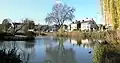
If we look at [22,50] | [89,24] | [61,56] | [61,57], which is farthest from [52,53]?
[89,24]

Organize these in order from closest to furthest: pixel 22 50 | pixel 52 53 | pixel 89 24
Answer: pixel 22 50
pixel 52 53
pixel 89 24

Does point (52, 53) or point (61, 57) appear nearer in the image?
point (61, 57)

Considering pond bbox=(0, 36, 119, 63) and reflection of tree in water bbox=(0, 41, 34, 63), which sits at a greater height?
reflection of tree in water bbox=(0, 41, 34, 63)

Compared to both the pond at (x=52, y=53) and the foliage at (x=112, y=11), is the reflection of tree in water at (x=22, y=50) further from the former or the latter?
the foliage at (x=112, y=11)

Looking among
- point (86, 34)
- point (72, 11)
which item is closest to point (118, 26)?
point (86, 34)

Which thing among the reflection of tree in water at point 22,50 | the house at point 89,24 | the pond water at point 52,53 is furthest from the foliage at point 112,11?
the house at point 89,24

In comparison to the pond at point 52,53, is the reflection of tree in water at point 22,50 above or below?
above

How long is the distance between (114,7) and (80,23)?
91.2 metres

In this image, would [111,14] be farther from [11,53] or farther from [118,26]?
[11,53]

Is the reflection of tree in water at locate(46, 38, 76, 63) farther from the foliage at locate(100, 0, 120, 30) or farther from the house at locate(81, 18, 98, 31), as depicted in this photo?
the house at locate(81, 18, 98, 31)

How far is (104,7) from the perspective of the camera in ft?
42.3

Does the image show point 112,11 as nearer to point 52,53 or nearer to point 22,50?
point 22,50

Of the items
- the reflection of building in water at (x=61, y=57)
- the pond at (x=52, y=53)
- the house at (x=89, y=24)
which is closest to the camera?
the pond at (x=52, y=53)

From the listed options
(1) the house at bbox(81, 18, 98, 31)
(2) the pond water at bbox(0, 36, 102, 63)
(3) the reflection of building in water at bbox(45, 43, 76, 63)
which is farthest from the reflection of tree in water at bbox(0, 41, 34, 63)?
(1) the house at bbox(81, 18, 98, 31)
